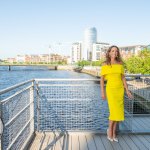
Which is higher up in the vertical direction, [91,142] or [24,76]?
[91,142]

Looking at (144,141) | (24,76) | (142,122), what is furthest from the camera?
(24,76)

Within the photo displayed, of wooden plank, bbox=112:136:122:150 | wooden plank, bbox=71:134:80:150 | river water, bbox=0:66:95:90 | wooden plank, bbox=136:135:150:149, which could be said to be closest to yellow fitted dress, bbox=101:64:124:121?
wooden plank, bbox=112:136:122:150

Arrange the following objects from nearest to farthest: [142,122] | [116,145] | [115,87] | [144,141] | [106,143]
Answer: [115,87] < [116,145] < [106,143] < [144,141] < [142,122]

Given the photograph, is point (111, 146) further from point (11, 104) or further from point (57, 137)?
point (11, 104)

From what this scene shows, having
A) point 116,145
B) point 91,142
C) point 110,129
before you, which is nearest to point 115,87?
point 110,129

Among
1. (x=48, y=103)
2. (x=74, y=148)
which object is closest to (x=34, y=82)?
(x=48, y=103)

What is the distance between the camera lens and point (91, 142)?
6.02 metres

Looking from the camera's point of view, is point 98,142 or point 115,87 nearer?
point 115,87

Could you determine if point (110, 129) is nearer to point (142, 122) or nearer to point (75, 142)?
point (75, 142)

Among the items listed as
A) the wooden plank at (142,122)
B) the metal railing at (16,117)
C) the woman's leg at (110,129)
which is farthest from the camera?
the wooden plank at (142,122)

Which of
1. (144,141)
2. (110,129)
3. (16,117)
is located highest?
(16,117)

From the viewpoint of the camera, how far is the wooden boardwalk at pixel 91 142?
5684 mm

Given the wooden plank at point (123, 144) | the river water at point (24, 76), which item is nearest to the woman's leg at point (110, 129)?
the wooden plank at point (123, 144)

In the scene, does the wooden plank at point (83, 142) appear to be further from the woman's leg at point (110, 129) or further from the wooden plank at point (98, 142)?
the woman's leg at point (110, 129)
